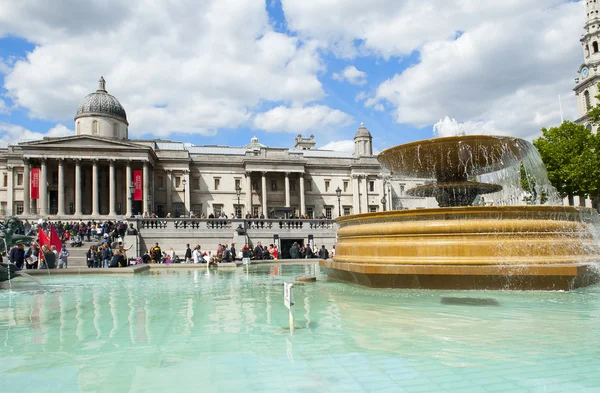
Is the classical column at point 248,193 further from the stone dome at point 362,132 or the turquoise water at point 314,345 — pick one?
the turquoise water at point 314,345

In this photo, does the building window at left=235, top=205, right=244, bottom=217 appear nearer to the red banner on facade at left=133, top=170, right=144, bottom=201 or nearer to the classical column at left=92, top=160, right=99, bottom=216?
the red banner on facade at left=133, top=170, right=144, bottom=201

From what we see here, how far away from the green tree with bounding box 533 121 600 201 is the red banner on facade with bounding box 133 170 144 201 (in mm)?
38234

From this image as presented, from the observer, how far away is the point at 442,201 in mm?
12555

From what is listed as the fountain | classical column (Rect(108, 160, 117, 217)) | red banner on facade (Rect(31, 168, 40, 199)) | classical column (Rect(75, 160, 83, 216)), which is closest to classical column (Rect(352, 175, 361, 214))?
classical column (Rect(108, 160, 117, 217))

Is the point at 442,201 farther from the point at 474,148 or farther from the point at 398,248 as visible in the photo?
the point at 398,248

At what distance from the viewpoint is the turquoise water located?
3.57m

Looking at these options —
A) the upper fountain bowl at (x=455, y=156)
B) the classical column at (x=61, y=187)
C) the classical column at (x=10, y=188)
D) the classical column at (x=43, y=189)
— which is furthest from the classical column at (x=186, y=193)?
the upper fountain bowl at (x=455, y=156)

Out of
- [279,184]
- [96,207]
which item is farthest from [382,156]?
[279,184]

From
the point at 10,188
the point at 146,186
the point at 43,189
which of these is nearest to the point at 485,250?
the point at 146,186

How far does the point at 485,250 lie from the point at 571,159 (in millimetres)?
35756

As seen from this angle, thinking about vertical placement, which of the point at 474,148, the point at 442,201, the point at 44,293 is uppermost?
the point at 474,148

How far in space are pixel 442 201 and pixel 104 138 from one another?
46.0 metres

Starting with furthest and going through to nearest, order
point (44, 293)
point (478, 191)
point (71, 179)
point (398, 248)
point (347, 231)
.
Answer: point (71, 179) < point (478, 191) < point (347, 231) < point (44, 293) < point (398, 248)

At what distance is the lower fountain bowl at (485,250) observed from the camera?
8008mm
